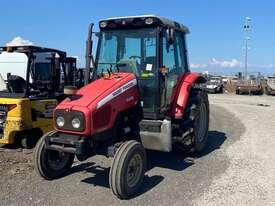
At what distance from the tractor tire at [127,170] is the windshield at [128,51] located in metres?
1.56

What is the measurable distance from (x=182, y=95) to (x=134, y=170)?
6.68 ft

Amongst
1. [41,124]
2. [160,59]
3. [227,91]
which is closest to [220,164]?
[160,59]

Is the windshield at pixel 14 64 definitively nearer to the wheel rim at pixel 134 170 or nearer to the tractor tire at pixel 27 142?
the tractor tire at pixel 27 142

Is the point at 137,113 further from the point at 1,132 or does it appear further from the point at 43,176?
the point at 1,132

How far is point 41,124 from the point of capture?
9.34m

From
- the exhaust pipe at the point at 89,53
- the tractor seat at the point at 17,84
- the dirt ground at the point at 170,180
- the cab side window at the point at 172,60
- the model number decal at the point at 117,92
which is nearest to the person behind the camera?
the dirt ground at the point at 170,180

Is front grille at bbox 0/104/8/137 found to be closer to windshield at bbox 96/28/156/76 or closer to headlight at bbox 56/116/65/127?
windshield at bbox 96/28/156/76

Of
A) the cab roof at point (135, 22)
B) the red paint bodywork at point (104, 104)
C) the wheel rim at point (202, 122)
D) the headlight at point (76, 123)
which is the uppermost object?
the cab roof at point (135, 22)

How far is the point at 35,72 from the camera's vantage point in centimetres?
990

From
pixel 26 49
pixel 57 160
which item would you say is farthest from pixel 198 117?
pixel 26 49

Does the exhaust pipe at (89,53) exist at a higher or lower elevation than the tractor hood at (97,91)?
higher

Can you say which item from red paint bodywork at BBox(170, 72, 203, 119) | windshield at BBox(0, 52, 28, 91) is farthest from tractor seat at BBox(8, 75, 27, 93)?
red paint bodywork at BBox(170, 72, 203, 119)

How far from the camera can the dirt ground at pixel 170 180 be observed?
5.62 metres

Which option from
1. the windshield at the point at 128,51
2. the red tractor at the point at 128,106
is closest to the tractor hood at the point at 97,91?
the red tractor at the point at 128,106
